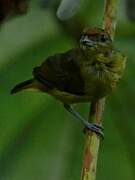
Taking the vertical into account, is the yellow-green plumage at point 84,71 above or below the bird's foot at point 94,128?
above

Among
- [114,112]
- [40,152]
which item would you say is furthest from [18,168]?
[114,112]

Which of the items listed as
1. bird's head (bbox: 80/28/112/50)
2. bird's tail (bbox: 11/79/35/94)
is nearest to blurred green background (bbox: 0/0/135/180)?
bird's tail (bbox: 11/79/35/94)

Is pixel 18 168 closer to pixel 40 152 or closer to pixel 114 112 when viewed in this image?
pixel 40 152

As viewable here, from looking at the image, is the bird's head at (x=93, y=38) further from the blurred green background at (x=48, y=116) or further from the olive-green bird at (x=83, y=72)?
the blurred green background at (x=48, y=116)

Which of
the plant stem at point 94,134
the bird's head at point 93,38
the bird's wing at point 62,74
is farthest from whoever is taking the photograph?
the bird's wing at point 62,74

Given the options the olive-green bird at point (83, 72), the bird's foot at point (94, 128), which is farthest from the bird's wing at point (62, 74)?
the bird's foot at point (94, 128)

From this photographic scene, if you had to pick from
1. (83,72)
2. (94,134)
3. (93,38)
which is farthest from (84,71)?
(94,134)

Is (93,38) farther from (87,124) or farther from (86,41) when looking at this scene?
(87,124)
